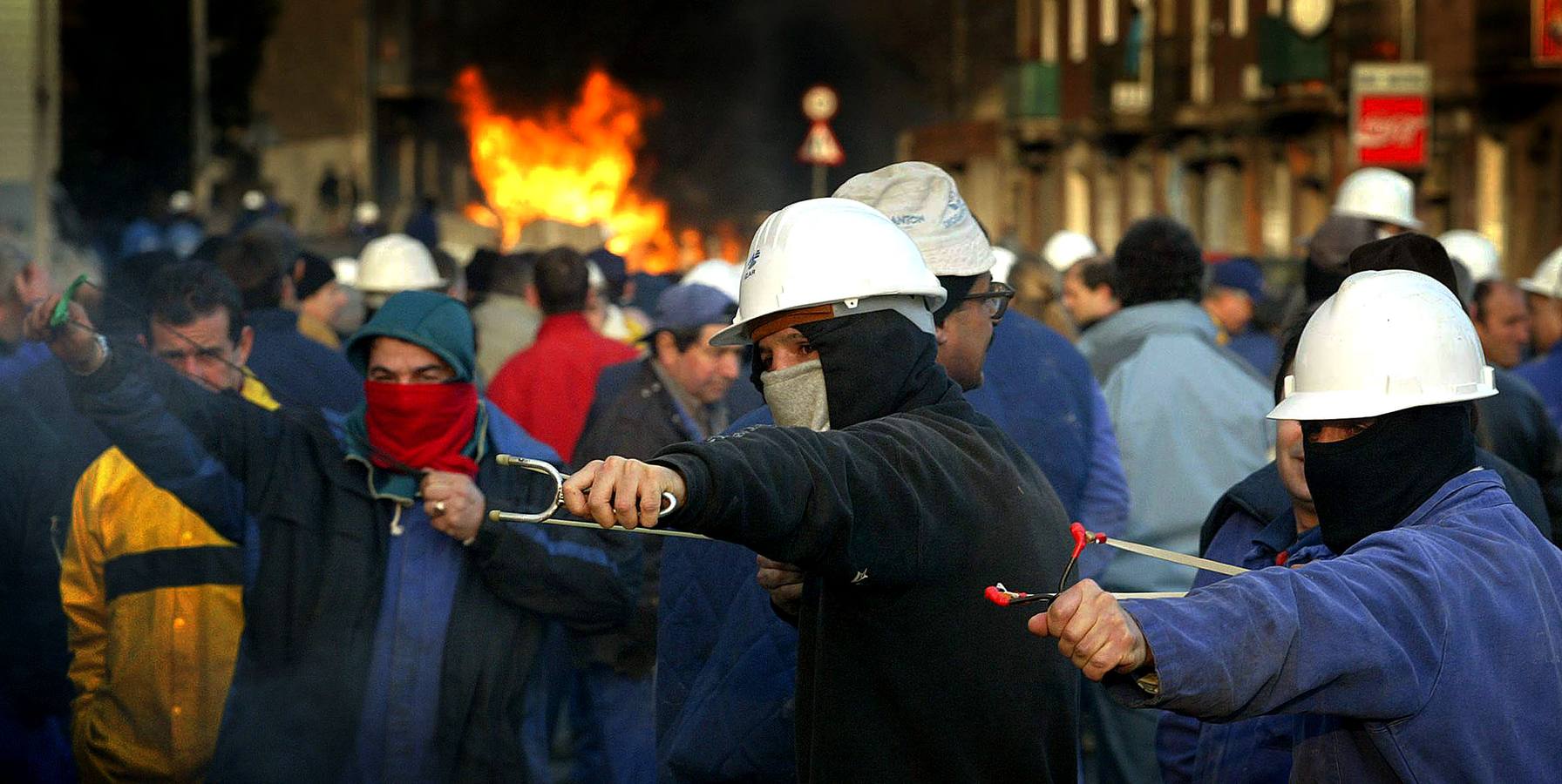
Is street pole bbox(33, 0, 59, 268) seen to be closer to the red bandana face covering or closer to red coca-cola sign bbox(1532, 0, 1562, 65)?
red coca-cola sign bbox(1532, 0, 1562, 65)

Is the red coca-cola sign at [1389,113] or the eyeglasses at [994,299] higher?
the red coca-cola sign at [1389,113]

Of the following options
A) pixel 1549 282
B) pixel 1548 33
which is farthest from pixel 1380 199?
pixel 1548 33

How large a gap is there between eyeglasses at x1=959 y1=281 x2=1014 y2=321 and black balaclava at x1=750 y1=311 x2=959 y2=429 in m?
1.12

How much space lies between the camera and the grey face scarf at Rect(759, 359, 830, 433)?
3244 mm

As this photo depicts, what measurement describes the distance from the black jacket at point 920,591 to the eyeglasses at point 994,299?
3.05 feet

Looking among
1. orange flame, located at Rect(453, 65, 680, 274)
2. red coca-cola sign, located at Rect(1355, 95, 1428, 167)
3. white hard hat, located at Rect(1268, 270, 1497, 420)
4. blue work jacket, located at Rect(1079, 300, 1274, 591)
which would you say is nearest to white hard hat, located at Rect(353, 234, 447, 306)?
blue work jacket, located at Rect(1079, 300, 1274, 591)

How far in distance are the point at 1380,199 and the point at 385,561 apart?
5.07 m

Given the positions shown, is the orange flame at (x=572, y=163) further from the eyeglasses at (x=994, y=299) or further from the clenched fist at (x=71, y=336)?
the eyeglasses at (x=994, y=299)

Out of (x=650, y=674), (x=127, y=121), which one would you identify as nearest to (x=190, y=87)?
(x=127, y=121)

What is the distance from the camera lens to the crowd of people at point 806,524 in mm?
2889

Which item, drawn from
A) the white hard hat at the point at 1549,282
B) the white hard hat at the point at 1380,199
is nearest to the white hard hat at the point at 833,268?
the white hard hat at the point at 1380,199

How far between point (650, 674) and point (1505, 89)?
22.2 m

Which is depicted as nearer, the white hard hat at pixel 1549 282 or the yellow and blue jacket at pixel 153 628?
the yellow and blue jacket at pixel 153 628

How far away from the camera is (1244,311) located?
1011 cm
